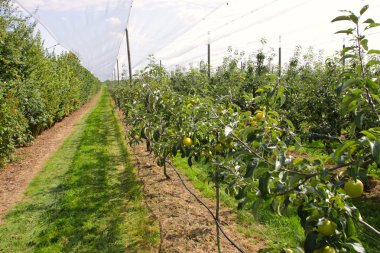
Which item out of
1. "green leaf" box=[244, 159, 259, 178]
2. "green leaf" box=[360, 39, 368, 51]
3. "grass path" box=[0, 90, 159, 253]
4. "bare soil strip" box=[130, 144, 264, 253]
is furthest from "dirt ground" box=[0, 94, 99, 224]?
"green leaf" box=[360, 39, 368, 51]

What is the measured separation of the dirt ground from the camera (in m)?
5.65

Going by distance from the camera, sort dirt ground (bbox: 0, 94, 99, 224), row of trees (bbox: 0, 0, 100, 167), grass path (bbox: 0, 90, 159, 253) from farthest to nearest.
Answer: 1. row of trees (bbox: 0, 0, 100, 167)
2. dirt ground (bbox: 0, 94, 99, 224)
3. grass path (bbox: 0, 90, 159, 253)

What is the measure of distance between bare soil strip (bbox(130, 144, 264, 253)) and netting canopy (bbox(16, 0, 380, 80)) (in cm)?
510

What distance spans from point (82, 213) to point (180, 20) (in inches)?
273

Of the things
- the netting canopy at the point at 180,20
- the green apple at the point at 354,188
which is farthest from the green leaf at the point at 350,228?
the netting canopy at the point at 180,20

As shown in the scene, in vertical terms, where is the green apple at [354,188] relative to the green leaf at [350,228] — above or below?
above

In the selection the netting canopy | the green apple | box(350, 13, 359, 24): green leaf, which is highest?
the netting canopy

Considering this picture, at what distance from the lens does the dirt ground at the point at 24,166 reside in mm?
5648

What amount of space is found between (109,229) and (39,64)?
8191 millimetres

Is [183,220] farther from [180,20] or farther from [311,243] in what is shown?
[180,20]

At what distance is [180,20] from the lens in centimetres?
973

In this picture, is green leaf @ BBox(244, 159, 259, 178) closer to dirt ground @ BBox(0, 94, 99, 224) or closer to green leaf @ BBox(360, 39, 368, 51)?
green leaf @ BBox(360, 39, 368, 51)

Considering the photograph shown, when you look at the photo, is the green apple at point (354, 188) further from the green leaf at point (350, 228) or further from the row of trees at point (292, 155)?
the green leaf at point (350, 228)

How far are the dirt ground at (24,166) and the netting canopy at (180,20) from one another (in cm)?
427
